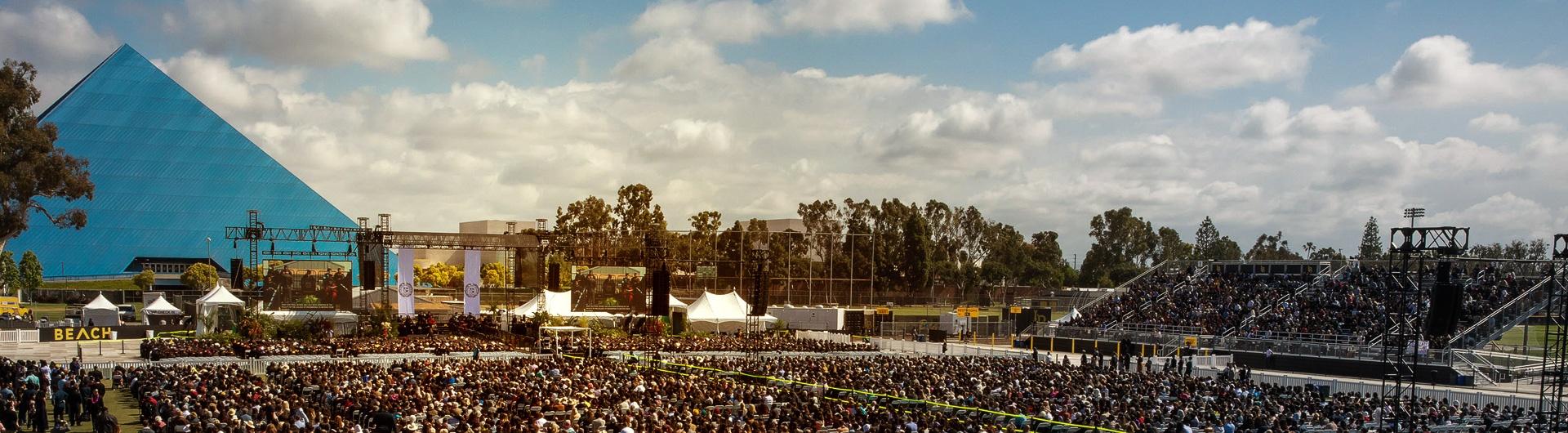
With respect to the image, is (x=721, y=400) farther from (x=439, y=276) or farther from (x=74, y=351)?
(x=439, y=276)

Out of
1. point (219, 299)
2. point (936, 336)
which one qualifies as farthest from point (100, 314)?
point (936, 336)

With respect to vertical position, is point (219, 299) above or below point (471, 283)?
below

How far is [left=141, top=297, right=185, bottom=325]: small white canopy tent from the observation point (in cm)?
4744

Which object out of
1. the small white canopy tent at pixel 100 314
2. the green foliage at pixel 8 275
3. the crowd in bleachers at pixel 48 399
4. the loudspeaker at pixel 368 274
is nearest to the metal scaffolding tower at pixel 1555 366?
the crowd in bleachers at pixel 48 399

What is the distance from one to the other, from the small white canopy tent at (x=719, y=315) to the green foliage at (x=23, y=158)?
33.9m

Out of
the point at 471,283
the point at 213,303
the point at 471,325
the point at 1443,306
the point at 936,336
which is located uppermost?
the point at 1443,306

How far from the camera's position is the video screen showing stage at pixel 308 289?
4562 centimetres

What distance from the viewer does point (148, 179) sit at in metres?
113

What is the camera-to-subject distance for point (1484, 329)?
38.9m

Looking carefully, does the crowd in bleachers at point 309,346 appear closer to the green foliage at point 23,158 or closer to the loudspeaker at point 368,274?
the loudspeaker at point 368,274

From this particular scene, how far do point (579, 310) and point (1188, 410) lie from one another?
33463mm

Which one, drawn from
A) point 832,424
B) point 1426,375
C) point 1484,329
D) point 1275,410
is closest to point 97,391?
point 832,424

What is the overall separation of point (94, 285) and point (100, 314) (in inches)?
1927

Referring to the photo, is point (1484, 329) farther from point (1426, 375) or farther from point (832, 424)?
point (832, 424)
